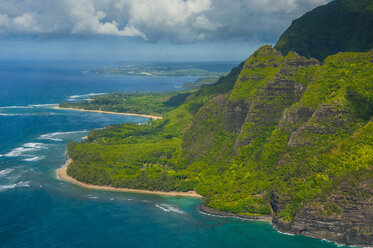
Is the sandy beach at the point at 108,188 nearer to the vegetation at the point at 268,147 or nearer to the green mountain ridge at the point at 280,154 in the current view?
the green mountain ridge at the point at 280,154

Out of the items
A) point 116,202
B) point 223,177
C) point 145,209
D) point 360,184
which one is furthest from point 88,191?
point 360,184

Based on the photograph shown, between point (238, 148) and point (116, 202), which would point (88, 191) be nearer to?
point (116, 202)

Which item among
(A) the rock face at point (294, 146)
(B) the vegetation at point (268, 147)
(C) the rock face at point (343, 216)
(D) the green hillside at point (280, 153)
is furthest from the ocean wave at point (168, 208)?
(C) the rock face at point (343, 216)

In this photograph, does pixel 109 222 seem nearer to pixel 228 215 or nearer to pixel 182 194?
pixel 182 194

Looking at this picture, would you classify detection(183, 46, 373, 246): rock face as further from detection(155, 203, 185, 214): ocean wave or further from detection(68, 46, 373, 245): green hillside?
detection(155, 203, 185, 214): ocean wave

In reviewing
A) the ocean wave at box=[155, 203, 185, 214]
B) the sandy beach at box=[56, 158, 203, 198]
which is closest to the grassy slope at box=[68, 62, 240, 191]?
the sandy beach at box=[56, 158, 203, 198]

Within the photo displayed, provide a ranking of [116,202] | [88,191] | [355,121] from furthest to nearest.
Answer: [88,191] → [116,202] → [355,121]
